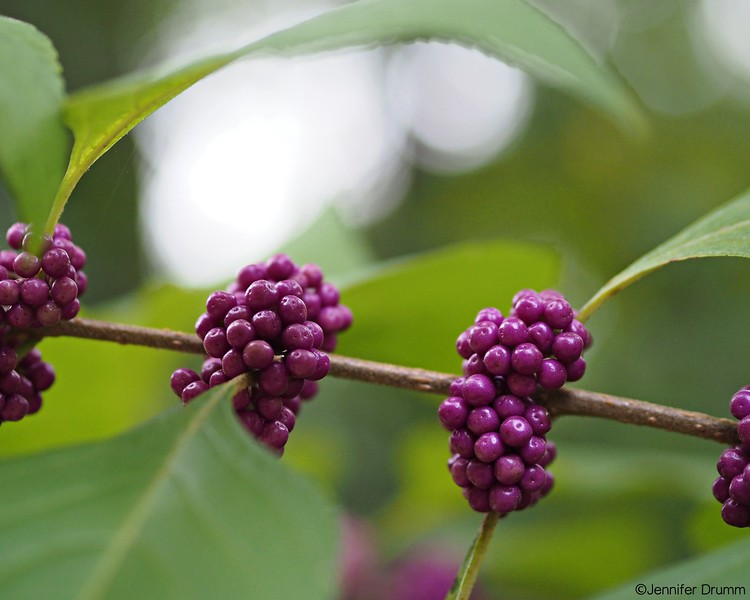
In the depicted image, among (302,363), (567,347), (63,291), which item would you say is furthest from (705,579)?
(63,291)

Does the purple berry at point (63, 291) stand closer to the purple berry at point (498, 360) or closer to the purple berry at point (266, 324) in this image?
the purple berry at point (266, 324)

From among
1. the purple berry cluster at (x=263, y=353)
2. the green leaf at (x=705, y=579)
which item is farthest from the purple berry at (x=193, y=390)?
the green leaf at (x=705, y=579)

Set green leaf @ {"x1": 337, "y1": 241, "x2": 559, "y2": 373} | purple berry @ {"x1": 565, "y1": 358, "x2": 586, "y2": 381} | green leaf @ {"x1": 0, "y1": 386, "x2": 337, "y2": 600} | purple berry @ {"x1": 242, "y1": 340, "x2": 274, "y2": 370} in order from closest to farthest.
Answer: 1. green leaf @ {"x1": 0, "y1": 386, "x2": 337, "y2": 600}
2. purple berry @ {"x1": 242, "y1": 340, "x2": 274, "y2": 370}
3. purple berry @ {"x1": 565, "y1": 358, "x2": 586, "y2": 381}
4. green leaf @ {"x1": 337, "y1": 241, "x2": 559, "y2": 373}

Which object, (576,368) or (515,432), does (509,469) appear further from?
(576,368)

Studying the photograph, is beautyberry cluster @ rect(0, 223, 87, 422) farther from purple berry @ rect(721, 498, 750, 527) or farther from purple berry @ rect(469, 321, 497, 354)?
purple berry @ rect(721, 498, 750, 527)

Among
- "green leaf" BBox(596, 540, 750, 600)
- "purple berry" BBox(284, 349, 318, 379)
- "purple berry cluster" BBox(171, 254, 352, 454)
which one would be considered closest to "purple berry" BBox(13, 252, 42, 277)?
"purple berry cluster" BBox(171, 254, 352, 454)

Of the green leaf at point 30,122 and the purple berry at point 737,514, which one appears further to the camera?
the purple berry at point 737,514
